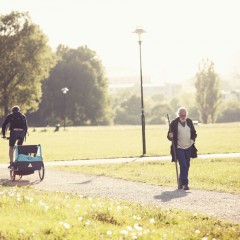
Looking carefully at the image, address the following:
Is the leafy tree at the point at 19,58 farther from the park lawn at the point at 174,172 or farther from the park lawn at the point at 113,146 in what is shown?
the park lawn at the point at 174,172

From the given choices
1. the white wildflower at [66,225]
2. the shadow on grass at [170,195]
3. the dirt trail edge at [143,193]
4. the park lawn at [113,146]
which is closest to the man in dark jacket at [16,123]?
the dirt trail edge at [143,193]

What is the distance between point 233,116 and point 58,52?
128ft

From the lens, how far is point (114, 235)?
288 inches

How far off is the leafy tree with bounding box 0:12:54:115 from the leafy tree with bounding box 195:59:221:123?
31648 mm

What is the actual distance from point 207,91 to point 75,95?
20.6 metres

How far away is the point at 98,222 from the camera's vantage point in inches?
318

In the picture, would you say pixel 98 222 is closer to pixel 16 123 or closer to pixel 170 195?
pixel 170 195

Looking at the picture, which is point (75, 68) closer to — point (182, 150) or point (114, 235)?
point (182, 150)

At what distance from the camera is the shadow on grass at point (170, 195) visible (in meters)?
10.8

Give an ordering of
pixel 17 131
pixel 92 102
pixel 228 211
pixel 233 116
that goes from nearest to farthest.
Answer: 1. pixel 228 211
2. pixel 17 131
3. pixel 92 102
4. pixel 233 116

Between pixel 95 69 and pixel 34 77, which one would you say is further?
pixel 95 69

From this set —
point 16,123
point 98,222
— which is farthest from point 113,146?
point 98,222

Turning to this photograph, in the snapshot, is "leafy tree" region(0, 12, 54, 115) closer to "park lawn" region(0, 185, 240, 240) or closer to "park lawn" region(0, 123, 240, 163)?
"park lawn" region(0, 123, 240, 163)

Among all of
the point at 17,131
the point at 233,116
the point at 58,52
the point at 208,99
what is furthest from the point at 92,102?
the point at 17,131
